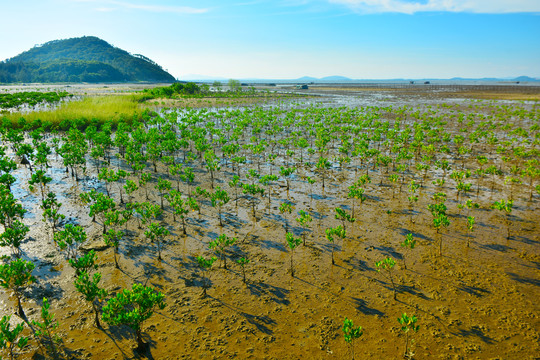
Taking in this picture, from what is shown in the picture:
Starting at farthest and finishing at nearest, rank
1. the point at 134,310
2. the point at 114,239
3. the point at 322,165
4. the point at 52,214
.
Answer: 1. the point at 322,165
2. the point at 52,214
3. the point at 114,239
4. the point at 134,310

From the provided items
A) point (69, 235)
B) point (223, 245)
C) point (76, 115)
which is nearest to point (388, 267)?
point (223, 245)

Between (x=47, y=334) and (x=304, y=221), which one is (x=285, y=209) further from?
(x=47, y=334)

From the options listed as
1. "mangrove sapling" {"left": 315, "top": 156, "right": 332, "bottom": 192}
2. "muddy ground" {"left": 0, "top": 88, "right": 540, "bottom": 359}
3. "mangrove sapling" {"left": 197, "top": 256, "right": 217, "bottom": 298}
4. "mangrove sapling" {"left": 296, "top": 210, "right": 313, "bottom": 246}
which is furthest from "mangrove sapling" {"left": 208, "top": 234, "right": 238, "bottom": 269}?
"mangrove sapling" {"left": 315, "top": 156, "right": 332, "bottom": 192}

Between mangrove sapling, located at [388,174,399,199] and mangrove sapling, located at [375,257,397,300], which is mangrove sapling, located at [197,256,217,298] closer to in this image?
mangrove sapling, located at [375,257,397,300]

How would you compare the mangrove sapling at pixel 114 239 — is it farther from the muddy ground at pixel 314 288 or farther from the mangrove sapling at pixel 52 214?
the mangrove sapling at pixel 52 214

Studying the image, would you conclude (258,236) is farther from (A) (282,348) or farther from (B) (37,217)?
(B) (37,217)

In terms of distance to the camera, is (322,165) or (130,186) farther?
(322,165)

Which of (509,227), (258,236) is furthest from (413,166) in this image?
(258,236)

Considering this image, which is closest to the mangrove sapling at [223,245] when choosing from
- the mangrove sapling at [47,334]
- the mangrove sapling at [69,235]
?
the mangrove sapling at [69,235]
